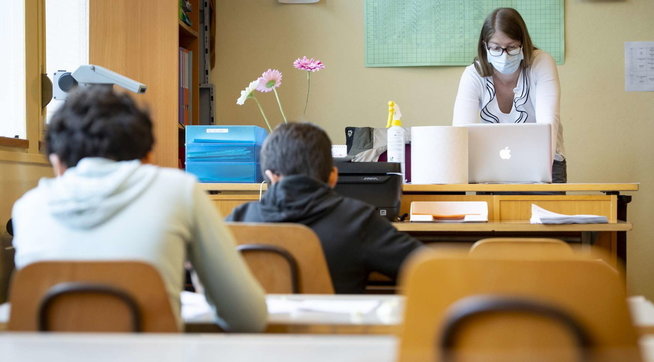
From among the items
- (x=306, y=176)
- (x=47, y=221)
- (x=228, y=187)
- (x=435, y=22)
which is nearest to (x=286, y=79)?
(x=435, y=22)

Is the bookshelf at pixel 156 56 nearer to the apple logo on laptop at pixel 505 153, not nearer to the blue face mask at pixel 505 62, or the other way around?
the blue face mask at pixel 505 62

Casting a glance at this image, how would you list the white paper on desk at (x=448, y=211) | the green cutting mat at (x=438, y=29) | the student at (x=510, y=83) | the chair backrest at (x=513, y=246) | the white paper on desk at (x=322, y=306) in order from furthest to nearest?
the green cutting mat at (x=438, y=29) → the student at (x=510, y=83) → the white paper on desk at (x=448, y=211) → the chair backrest at (x=513, y=246) → the white paper on desk at (x=322, y=306)

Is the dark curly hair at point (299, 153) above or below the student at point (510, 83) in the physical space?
below

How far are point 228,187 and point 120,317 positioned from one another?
1.99 metres

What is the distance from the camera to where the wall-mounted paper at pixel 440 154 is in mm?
3033

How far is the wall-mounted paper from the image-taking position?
9.95 feet

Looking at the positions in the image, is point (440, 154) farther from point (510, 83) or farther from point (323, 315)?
point (323, 315)

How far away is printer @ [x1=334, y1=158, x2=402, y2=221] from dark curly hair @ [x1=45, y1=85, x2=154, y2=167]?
154cm

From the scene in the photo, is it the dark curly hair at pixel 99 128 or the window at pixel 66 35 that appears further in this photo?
the window at pixel 66 35

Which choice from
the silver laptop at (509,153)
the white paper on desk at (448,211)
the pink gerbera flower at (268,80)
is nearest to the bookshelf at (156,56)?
the pink gerbera flower at (268,80)

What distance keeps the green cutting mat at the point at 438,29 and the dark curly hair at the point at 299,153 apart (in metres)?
2.99

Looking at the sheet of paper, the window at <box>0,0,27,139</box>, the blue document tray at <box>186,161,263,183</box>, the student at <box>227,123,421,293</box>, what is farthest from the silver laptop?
the sheet of paper

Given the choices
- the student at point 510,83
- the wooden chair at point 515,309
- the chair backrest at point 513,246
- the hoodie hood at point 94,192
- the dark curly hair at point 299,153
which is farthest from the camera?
the student at point 510,83

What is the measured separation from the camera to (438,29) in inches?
197
